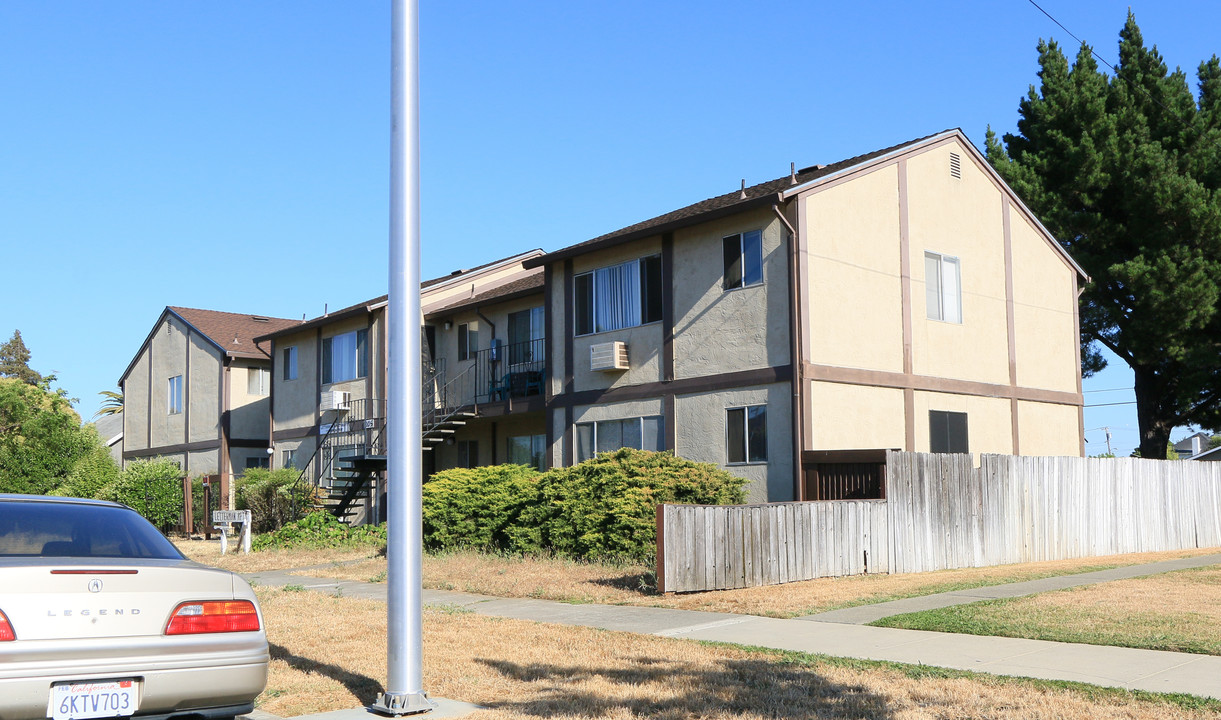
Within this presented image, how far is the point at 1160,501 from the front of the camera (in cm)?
2231

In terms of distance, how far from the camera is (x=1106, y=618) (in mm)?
10492

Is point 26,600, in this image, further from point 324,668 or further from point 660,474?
point 660,474

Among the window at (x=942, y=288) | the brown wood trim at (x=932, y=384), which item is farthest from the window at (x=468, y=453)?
the window at (x=942, y=288)

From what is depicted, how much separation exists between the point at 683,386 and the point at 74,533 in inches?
586

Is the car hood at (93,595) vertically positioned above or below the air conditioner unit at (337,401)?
below

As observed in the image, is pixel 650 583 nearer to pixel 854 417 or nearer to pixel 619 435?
pixel 854 417

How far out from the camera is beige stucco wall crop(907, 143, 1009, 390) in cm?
2128

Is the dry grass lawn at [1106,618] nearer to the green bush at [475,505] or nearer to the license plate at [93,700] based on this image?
the license plate at [93,700]

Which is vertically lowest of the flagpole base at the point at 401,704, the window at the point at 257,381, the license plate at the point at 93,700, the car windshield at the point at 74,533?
the flagpole base at the point at 401,704

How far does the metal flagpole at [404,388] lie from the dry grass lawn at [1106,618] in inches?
210

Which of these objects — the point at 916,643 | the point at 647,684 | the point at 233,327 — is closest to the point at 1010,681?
the point at 916,643

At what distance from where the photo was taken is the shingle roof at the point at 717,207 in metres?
19.6

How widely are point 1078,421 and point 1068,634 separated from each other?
16906mm

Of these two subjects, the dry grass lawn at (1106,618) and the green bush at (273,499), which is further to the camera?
the green bush at (273,499)
